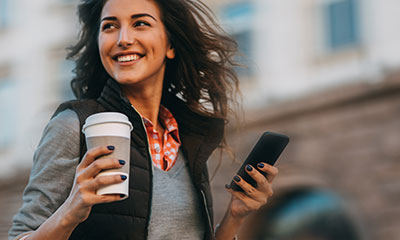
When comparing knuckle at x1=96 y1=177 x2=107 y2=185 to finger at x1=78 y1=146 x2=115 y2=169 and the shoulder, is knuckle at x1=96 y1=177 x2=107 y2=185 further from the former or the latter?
the shoulder

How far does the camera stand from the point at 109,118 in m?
1.95

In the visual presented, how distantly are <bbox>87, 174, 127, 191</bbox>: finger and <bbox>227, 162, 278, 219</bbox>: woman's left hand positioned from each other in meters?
0.55

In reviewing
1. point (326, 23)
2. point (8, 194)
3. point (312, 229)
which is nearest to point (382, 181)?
point (312, 229)

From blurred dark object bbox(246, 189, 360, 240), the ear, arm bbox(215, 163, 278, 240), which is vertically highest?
the ear

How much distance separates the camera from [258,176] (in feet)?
7.64

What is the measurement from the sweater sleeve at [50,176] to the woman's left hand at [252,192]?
52 centimetres

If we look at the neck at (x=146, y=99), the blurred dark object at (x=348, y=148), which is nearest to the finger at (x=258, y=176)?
the neck at (x=146, y=99)

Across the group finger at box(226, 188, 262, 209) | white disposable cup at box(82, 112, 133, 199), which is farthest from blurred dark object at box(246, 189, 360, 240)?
white disposable cup at box(82, 112, 133, 199)

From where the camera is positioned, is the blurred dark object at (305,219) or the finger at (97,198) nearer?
the finger at (97,198)

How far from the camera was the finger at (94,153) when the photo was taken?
1904 millimetres

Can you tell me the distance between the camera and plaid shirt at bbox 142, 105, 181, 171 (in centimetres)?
239

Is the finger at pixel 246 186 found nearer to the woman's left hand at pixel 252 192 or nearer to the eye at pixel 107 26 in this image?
the woman's left hand at pixel 252 192

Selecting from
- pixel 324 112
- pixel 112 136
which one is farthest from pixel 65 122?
pixel 324 112

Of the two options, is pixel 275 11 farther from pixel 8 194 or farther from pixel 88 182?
pixel 88 182
